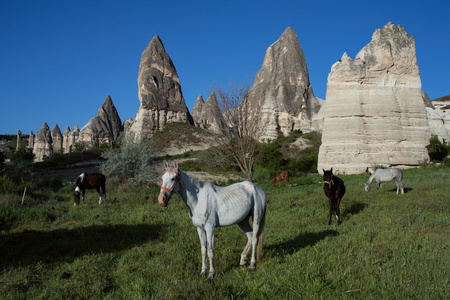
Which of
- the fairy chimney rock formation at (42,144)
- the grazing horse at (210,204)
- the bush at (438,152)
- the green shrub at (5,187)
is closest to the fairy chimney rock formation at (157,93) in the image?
the fairy chimney rock formation at (42,144)

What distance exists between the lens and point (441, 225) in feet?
23.5

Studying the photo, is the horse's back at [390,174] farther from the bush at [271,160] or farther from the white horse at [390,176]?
the bush at [271,160]

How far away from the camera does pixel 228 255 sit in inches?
207

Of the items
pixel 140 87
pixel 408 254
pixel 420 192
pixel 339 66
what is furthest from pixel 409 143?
pixel 140 87

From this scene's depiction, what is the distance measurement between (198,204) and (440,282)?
124 inches

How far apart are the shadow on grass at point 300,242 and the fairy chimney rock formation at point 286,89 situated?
44.2 meters

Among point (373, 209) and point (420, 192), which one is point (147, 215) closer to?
Result: point (373, 209)

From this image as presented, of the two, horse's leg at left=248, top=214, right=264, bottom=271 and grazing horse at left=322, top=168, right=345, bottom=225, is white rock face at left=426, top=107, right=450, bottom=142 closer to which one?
grazing horse at left=322, top=168, right=345, bottom=225

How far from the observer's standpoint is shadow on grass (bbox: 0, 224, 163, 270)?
5.61m

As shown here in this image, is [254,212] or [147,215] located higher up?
[254,212]

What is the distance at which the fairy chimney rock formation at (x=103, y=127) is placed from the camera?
67.1m

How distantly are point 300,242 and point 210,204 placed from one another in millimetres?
2576

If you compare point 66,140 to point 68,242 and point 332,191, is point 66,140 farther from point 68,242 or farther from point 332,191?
point 332,191

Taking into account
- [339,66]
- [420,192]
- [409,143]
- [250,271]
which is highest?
[339,66]
